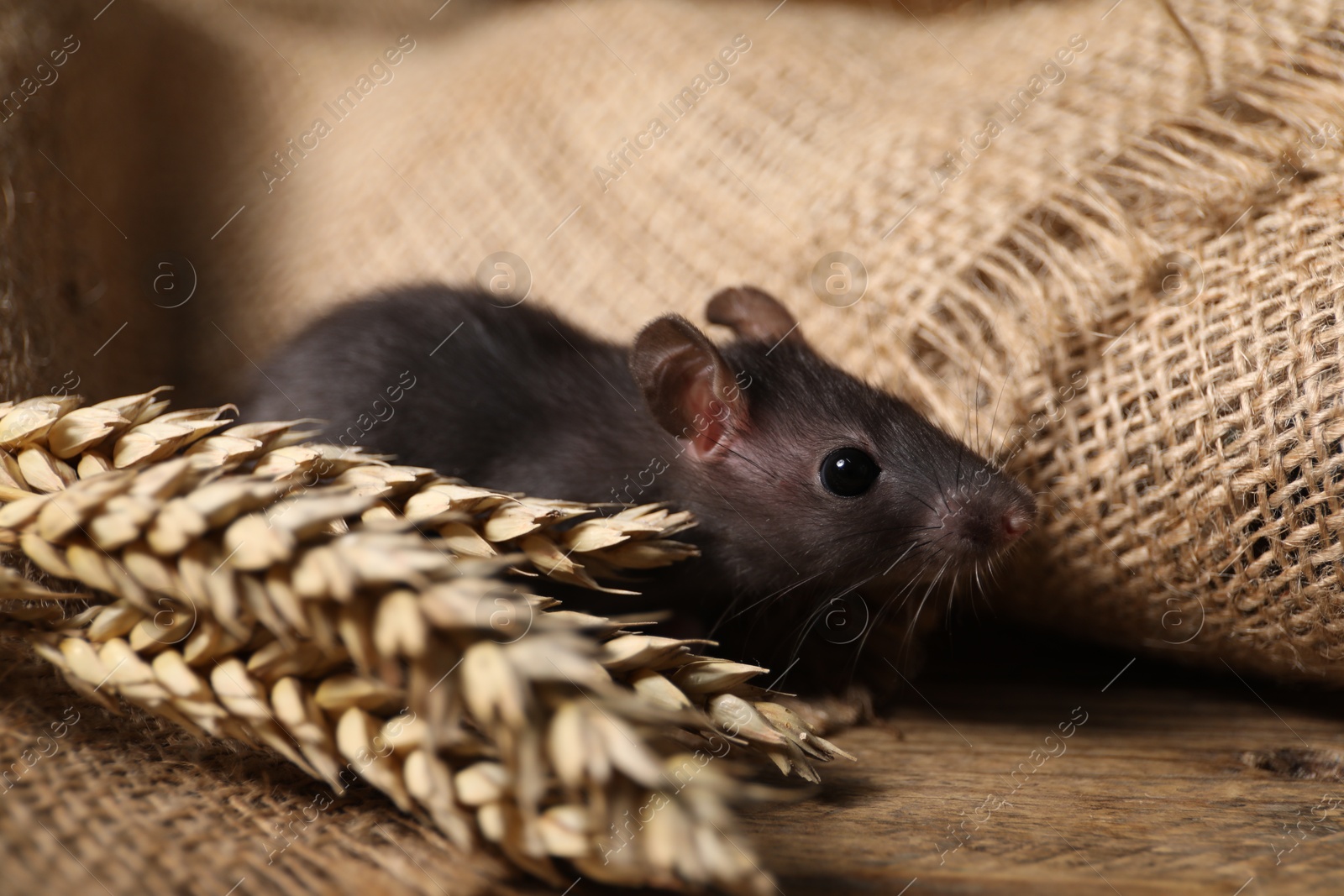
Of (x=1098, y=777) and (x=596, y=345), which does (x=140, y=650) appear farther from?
(x=1098, y=777)

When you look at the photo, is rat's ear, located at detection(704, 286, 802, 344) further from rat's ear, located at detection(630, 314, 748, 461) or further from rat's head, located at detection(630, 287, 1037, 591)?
rat's ear, located at detection(630, 314, 748, 461)

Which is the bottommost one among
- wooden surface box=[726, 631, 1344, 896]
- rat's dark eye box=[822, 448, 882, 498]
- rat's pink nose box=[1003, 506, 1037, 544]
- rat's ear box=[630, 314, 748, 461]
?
wooden surface box=[726, 631, 1344, 896]

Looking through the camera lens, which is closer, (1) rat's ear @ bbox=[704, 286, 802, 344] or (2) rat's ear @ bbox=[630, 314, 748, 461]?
(2) rat's ear @ bbox=[630, 314, 748, 461]

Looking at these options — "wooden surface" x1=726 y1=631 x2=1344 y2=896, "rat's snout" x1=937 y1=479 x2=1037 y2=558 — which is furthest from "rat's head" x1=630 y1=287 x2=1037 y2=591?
"wooden surface" x1=726 y1=631 x2=1344 y2=896

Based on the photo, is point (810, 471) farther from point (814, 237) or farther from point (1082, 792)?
point (1082, 792)

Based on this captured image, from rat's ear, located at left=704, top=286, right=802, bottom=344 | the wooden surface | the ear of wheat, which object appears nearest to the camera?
the ear of wheat

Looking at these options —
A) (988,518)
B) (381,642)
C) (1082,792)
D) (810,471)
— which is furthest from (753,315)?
(381,642)
